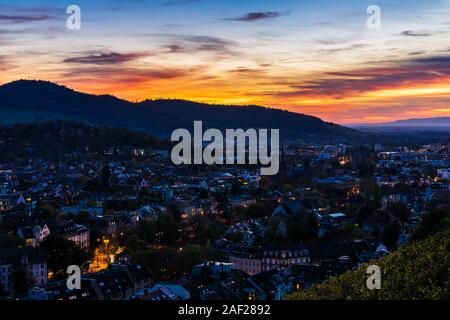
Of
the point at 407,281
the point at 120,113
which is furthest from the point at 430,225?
the point at 120,113

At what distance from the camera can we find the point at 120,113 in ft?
542

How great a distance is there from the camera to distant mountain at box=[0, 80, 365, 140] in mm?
146250

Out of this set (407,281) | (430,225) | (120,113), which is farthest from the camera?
(120,113)

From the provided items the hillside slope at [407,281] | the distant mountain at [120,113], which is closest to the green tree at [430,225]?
the hillside slope at [407,281]

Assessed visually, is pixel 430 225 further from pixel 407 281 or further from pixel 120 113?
pixel 120 113

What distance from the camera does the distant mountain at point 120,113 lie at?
146250mm

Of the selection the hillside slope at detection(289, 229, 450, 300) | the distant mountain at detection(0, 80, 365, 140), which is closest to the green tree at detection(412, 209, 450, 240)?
the hillside slope at detection(289, 229, 450, 300)

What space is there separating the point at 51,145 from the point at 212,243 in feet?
250

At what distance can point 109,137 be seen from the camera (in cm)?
11000

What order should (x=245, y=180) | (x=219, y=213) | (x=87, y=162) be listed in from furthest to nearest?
1. (x=87, y=162)
2. (x=245, y=180)
3. (x=219, y=213)

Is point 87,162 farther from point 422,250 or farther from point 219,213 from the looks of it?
point 422,250

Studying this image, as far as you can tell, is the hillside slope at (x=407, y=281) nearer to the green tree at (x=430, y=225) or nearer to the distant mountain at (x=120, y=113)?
the green tree at (x=430, y=225)

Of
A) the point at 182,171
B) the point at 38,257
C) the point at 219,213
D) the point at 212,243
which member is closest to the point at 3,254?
the point at 38,257

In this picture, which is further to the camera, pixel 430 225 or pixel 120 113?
pixel 120 113
